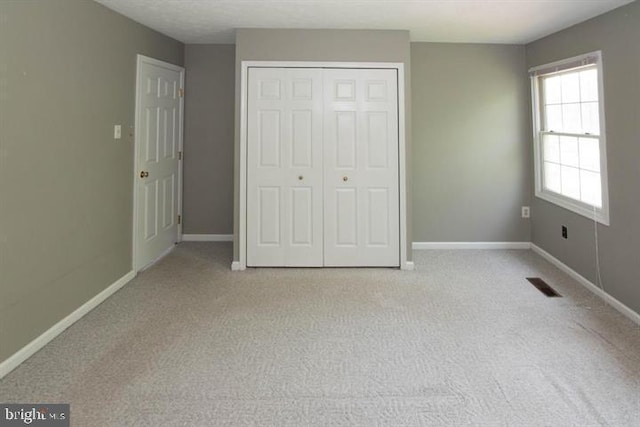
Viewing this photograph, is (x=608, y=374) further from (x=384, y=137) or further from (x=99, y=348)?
(x=99, y=348)

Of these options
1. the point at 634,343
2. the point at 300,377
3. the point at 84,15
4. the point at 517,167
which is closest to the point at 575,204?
the point at 517,167

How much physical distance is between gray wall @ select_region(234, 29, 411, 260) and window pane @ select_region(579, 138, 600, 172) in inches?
66.1

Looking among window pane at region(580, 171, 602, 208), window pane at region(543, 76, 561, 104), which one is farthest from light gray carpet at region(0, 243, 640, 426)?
window pane at region(543, 76, 561, 104)

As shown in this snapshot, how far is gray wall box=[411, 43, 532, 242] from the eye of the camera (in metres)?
4.63

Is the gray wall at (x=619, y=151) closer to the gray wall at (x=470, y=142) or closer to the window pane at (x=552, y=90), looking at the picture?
the window pane at (x=552, y=90)

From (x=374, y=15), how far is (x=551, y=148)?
7.88 feet

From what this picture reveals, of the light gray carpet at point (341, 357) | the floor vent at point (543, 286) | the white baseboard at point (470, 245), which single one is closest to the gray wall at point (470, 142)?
the white baseboard at point (470, 245)

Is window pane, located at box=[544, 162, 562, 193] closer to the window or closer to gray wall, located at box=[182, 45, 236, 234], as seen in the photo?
the window

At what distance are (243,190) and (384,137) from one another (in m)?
1.51

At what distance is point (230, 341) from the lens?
256 centimetres

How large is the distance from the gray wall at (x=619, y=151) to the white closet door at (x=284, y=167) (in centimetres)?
241

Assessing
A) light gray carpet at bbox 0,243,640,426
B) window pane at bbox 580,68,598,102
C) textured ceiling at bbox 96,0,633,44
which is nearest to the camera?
light gray carpet at bbox 0,243,640,426

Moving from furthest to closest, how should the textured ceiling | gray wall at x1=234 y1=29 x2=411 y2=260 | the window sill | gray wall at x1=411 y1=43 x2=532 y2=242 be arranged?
gray wall at x1=411 y1=43 x2=532 y2=242, gray wall at x1=234 y1=29 x2=411 y2=260, the window sill, the textured ceiling

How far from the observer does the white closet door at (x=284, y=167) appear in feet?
12.9
